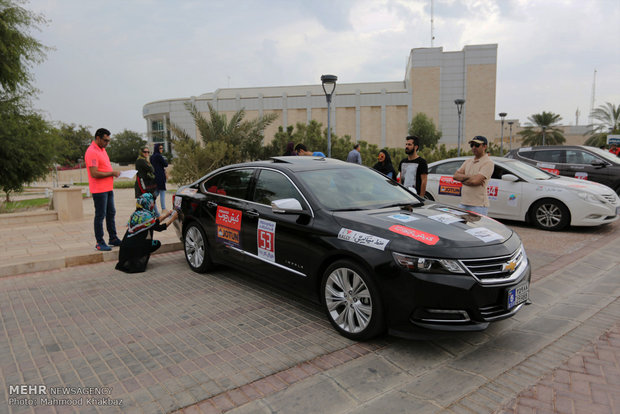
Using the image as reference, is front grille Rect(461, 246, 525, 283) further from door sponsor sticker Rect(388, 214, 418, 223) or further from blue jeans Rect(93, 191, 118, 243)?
blue jeans Rect(93, 191, 118, 243)

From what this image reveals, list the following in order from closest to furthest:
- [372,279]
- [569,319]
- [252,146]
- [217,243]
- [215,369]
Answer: [215,369]
[372,279]
[569,319]
[217,243]
[252,146]

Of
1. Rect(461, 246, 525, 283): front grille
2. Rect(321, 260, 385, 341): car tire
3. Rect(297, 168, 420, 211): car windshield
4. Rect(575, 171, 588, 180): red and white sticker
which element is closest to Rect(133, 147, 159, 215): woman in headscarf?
Rect(297, 168, 420, 211): car windshield

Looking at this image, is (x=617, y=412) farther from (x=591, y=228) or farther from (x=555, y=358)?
(x=591, y=228)

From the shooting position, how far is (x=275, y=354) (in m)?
3.48

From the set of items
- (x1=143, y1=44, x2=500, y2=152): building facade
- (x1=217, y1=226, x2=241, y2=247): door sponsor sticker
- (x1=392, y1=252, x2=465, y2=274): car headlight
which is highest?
(x1=143, y1=44, x2=500, y2=152): building facade

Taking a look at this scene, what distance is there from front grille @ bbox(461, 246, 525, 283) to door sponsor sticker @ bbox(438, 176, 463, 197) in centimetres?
632

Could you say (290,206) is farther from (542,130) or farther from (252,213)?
(542,130)

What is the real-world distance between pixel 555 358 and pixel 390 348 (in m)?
1.31

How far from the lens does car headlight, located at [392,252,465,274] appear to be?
3252 millimetres

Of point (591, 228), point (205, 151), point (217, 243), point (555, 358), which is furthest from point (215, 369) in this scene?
point (205, 151)

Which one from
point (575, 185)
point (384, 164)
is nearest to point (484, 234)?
point (384, 164)

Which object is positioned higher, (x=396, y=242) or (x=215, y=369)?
(x=396, y=242)

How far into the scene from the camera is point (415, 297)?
326cm

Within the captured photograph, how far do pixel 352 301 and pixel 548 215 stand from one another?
21.3 ft
